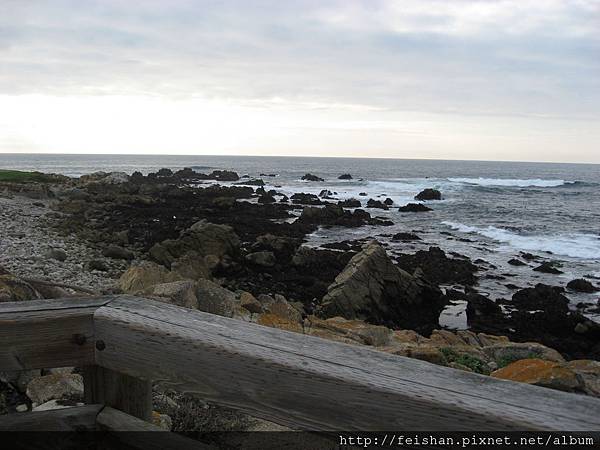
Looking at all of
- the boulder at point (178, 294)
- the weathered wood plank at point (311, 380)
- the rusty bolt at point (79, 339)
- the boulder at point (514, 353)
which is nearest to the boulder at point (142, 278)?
the boulder at point (178, 294)

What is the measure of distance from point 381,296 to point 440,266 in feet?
19.4

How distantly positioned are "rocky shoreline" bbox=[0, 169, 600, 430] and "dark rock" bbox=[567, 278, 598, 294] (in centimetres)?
7

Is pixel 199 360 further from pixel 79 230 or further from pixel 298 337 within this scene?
pixel 79 230

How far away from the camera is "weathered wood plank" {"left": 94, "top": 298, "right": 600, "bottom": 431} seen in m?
1.08

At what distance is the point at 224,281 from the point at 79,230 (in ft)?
27.2

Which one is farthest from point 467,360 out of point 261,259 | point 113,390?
point 261,259

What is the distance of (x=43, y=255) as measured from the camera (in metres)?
14.2

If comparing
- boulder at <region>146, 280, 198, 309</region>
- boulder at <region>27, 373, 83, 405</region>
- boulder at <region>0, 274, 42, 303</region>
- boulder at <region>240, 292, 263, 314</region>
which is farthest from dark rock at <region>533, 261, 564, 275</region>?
boulder at <region>27, 373, 83, 405</region>

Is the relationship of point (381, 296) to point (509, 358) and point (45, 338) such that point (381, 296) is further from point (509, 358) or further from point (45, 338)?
point (45, 338)

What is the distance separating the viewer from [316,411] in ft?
3.93

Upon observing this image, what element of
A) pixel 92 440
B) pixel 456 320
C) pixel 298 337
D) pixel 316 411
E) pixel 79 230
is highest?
pixel 298 337

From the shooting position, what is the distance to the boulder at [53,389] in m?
3.10

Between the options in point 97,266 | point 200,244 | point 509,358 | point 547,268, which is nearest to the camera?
point 509,358

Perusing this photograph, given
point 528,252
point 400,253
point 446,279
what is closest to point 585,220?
point 528,252
